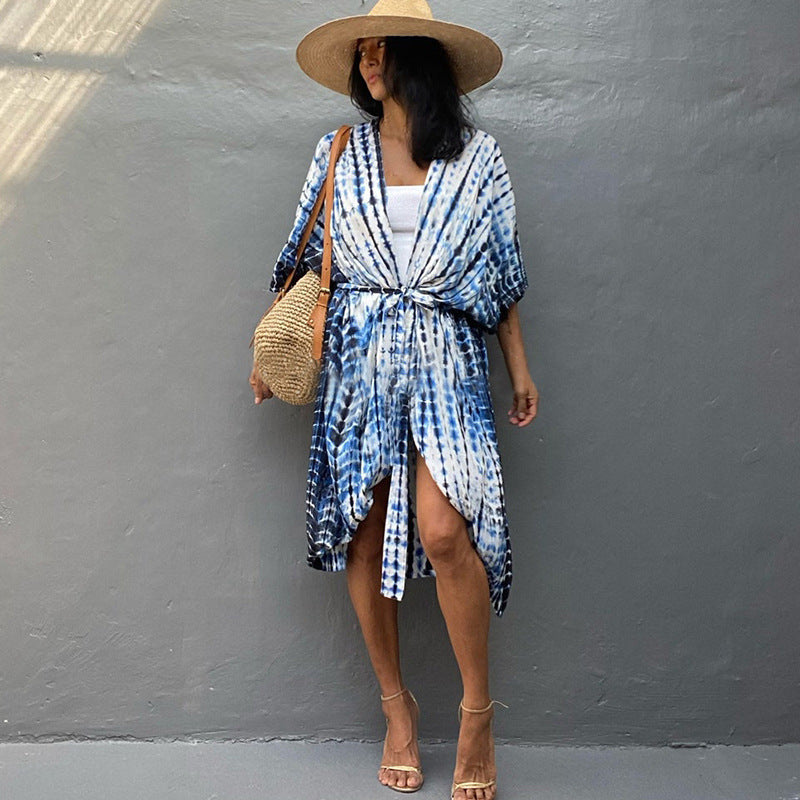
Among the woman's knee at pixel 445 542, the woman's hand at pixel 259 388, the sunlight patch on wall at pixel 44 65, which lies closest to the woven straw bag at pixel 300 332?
the woman's hand at pixel 259 388

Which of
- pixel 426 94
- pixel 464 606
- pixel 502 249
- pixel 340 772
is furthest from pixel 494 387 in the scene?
pixel 340 772

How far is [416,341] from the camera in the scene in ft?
9.27

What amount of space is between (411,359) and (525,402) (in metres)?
0.40

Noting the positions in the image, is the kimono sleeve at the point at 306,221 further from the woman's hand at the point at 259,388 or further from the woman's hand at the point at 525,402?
the woman's hand at the point at 525,402

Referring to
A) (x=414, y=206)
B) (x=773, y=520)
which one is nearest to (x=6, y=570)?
(x=414, y=206)

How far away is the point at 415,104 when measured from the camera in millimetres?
2865

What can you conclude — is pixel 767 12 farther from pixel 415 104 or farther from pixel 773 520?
pixel 773 520

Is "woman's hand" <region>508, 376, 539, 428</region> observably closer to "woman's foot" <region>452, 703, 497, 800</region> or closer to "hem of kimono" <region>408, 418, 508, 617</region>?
"hem of kimono" <region>408, 418, 508, 617</region>

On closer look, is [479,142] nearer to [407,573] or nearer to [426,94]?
[426,94]

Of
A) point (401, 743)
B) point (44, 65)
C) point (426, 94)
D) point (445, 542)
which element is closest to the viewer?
point (445, 542)

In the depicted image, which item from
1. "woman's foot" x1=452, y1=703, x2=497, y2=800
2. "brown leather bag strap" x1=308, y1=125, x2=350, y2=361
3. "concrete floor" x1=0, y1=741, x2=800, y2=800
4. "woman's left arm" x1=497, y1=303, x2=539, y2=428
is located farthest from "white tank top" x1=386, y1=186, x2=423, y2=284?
"concrete floor" x1=0, y1=741, x2=800, y2=800

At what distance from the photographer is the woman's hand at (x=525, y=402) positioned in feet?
9.93

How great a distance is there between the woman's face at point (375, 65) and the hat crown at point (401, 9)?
0.08 metres

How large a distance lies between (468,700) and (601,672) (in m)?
0.56
